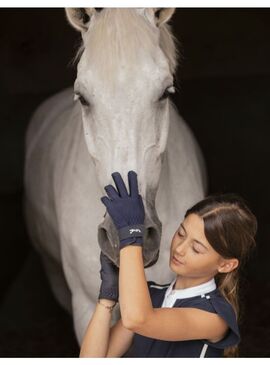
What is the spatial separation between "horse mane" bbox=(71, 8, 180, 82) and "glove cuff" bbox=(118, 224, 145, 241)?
19.2 inches

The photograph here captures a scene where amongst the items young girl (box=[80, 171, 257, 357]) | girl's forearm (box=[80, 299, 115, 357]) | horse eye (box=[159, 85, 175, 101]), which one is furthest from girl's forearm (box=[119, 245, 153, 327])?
horse eye (box=[159, 85, 175, 101])

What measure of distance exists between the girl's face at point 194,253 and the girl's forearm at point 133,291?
0.59 ft

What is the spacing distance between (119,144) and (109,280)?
0.40m

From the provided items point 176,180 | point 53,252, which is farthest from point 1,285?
point 176,180

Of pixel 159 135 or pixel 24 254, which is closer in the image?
pixel 159 135

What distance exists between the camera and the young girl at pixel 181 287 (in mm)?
1889

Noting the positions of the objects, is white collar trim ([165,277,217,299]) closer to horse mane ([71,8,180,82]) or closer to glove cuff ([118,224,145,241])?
glove cuff ([118,224,145,241])

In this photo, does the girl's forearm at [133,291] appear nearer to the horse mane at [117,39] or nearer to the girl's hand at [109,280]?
the girl's hand at [109,280]

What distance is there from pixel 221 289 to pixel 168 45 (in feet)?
2.70

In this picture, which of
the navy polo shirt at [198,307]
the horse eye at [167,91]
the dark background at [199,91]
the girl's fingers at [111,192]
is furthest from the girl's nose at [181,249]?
the dark background at [199,91]

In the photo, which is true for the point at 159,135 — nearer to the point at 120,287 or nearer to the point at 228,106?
the point at 120,287

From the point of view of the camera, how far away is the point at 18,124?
593 centimetres

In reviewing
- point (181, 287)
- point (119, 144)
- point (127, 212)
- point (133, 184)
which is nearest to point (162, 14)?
point (119, 144)

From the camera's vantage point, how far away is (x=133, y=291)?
1.86 meters
